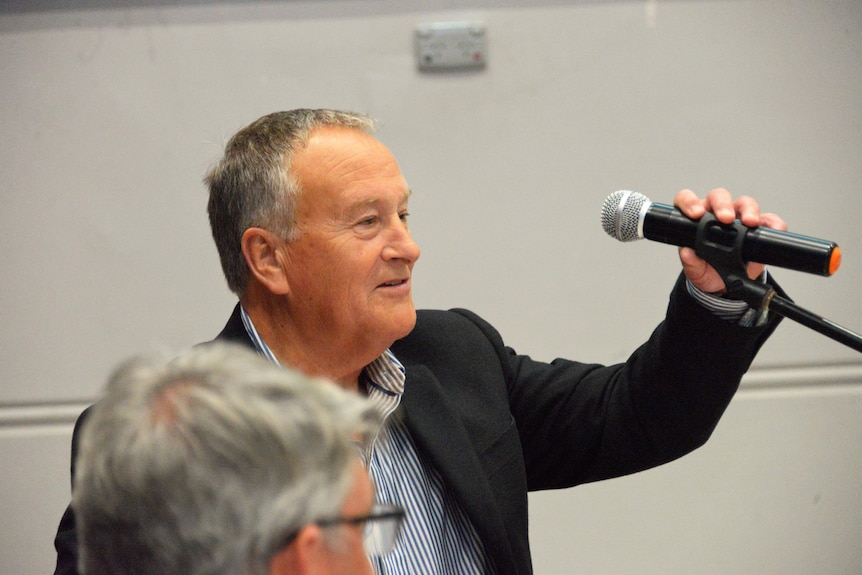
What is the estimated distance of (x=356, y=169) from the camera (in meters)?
1.60

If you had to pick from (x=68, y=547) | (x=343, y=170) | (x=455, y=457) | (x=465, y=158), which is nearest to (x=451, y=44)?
(x=465, y=158)

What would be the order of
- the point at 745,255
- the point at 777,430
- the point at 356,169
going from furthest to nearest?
the point at 777,430, the point at 356,169, the point at 745,255

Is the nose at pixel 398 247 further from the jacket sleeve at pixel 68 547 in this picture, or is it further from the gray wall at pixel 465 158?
the gray wall at pixel 465 158

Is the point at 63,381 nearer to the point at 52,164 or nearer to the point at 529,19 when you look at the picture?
the point at 52,164

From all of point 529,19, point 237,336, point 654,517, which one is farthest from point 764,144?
point 237,336

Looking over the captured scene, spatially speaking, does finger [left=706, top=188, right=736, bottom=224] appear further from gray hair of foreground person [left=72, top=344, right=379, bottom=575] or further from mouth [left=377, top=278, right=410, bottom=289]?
gray hair of foreground person [left=72, top=344, right=379, bottom=575]

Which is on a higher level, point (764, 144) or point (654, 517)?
point (764, 144)

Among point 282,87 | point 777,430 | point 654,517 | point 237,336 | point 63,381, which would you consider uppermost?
point 282,87

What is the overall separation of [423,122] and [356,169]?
101 cm

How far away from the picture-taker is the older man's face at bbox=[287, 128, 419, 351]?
61.7 inches

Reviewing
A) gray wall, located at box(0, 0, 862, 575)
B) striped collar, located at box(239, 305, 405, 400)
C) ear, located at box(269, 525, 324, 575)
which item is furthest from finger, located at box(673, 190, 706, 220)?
gray wall, located at box(0, 0, 862, 575)

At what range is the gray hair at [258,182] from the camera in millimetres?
1580

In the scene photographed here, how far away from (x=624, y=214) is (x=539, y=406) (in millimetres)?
519

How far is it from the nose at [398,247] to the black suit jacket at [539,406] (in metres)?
0.21
